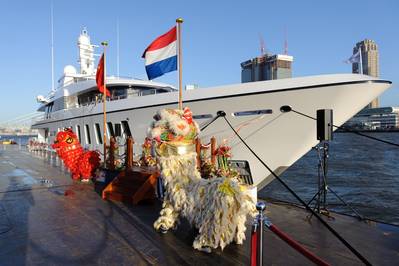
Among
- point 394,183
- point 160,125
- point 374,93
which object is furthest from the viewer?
point 394,183

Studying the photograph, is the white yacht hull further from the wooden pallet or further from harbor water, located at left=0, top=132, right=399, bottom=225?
the wooden pallet

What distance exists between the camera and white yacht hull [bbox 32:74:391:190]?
274 inches

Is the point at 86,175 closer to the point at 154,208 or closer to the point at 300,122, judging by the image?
the point at 154,208

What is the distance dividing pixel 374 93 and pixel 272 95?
7.41 feet

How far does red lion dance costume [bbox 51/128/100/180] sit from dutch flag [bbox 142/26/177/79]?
3822 millimetres

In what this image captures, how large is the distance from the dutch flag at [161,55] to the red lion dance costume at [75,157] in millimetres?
3822

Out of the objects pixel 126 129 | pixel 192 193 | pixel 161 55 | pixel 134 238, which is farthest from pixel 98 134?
pixel 192 193

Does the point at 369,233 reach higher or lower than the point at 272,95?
lower

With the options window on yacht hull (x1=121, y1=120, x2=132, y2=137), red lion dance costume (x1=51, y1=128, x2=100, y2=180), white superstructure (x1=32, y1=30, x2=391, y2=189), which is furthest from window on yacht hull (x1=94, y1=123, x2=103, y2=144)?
red lion dance costume (x1=51, y1=128, x2=100, y2=180)

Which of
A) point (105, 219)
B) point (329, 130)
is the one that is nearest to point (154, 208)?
point (105, 219)

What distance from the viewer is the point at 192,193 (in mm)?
4172

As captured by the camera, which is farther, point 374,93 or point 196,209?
point 374,93

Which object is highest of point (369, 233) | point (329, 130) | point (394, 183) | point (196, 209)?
point (329, 130)

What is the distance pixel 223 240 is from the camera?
3.80m
